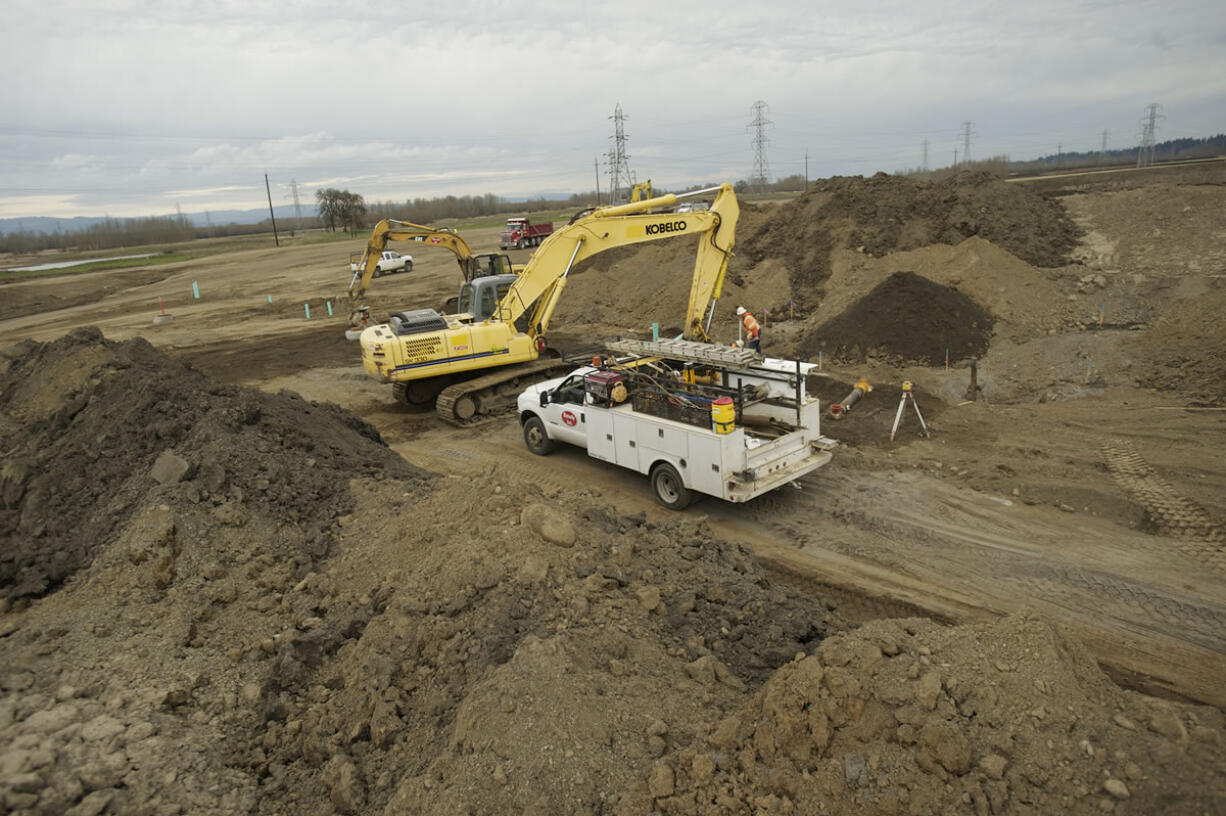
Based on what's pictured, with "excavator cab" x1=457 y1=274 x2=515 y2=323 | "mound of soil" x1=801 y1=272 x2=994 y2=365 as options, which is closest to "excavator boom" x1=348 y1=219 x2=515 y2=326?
"excavator cab" x1=457 y1=274 x2=515 y2=323

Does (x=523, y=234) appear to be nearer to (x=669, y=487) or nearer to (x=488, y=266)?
(x=488, y=266)

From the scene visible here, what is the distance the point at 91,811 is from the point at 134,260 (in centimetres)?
6908

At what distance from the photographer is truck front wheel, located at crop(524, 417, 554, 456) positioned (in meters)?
12.3

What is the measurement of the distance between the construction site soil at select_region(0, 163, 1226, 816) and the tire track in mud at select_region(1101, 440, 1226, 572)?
0.15 feet

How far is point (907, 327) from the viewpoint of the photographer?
16.4 meters

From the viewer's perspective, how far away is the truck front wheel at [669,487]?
9656 millimetres

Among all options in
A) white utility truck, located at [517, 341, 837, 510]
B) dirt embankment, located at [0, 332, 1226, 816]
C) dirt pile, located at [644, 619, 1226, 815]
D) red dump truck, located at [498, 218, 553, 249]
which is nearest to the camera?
dirt pile, located at [644, 619, 1226, 815]

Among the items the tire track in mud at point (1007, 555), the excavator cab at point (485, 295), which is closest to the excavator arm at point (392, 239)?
the excavator cab at point (485, 295)

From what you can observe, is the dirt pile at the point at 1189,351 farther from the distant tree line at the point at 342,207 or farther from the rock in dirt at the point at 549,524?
the distant tree line at the point at 342,207

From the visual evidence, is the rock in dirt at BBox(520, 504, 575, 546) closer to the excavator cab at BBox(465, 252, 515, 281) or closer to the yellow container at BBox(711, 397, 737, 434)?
the yellow container at BBox(711, 397, 737, 434)

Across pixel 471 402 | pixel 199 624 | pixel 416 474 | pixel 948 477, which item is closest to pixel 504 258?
pixel 471 402

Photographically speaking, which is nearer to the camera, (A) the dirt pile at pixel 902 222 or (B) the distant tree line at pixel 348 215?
(A) the dirt pile at pixel 902 222

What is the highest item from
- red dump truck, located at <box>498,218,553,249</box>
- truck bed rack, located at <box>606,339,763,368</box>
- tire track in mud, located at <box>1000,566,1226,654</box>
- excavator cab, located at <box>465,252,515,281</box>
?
red dump truck, located at <box>498,218,553,249</box>

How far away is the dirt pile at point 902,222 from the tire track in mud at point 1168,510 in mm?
11986
